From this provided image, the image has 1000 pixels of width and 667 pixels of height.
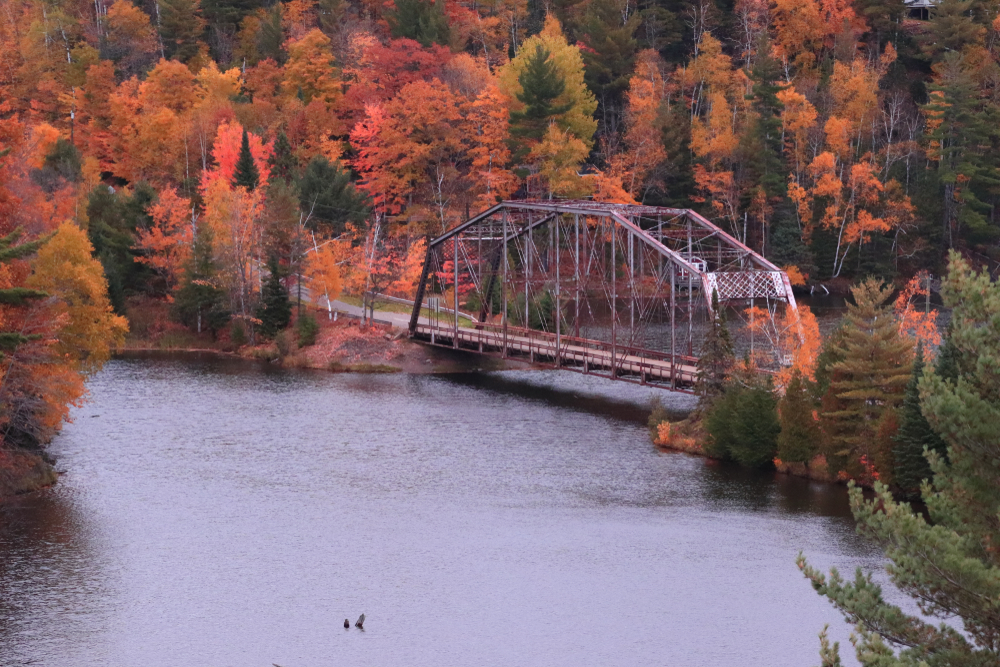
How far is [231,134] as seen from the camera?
9088 cm

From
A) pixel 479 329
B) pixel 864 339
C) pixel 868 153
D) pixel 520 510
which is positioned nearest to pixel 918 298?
pixel 868 153

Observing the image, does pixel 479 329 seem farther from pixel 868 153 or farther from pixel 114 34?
pixel 114 34

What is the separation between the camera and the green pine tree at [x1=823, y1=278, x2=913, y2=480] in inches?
1813

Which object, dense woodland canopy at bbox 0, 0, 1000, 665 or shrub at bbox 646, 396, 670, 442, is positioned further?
dense woodland canopy at bbox 0, 0, 1000, 665

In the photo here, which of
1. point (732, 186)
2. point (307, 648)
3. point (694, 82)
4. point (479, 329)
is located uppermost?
point (694, 82)

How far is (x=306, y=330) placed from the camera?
74.8 m

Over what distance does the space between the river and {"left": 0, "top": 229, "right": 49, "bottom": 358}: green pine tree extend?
5354 mm

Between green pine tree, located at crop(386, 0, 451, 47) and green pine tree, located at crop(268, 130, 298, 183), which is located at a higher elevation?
green pine tree, located at crop(386, 0, 451, 47)

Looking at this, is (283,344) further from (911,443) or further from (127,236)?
(911,443)

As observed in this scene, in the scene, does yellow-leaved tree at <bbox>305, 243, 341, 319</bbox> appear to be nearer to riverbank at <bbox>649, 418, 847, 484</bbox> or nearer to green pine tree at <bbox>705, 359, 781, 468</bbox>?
riverbank at <bbox>649, 418, 847, 484</bbox>

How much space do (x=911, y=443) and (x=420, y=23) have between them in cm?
6638

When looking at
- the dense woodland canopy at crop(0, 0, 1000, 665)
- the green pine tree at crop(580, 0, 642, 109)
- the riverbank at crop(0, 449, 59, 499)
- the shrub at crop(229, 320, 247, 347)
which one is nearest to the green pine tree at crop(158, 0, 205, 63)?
the dense woodland canopy at crop(0, 0, 1000, 665)

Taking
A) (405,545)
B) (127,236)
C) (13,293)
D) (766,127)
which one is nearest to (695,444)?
(405,545)

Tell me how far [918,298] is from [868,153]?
10.4 meters
